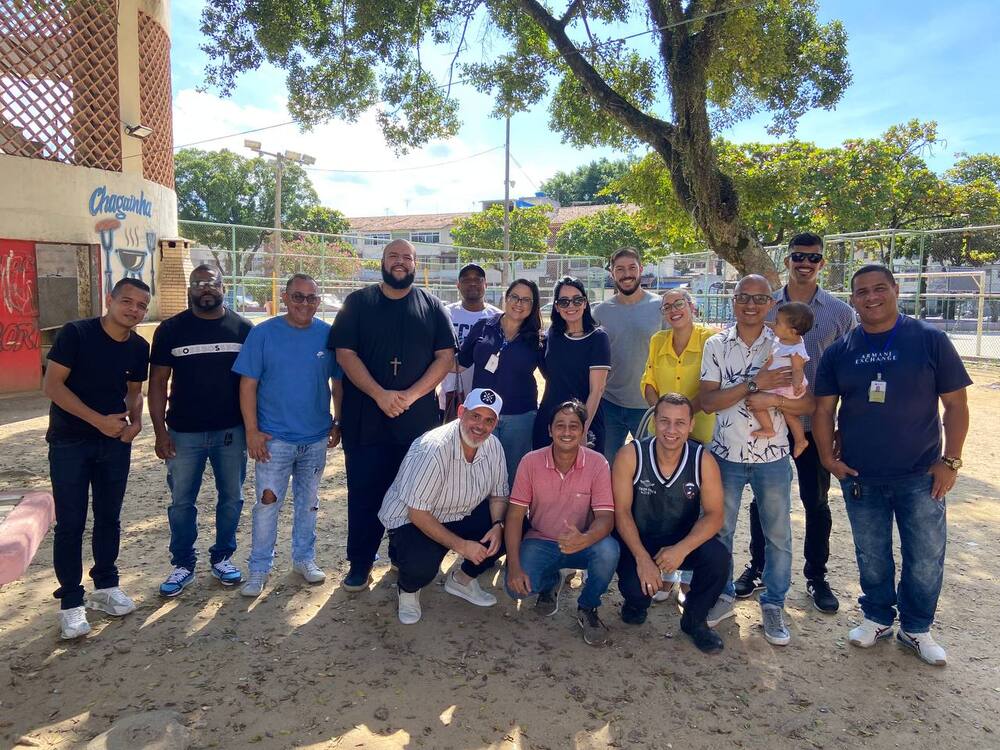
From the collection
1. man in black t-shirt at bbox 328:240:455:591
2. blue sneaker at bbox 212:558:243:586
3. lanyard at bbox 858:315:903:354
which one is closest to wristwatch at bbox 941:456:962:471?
lanyard at bbox 858:315:903:354

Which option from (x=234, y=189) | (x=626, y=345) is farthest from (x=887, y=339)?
(x=234, y=189)

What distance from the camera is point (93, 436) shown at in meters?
3.55

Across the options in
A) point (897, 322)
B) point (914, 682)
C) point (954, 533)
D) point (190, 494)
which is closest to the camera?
point (914, 682)

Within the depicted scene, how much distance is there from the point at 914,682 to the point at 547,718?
1.73m

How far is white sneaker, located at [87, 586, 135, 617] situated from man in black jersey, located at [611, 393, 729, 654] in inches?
106

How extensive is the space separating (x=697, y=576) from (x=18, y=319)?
10.4 m

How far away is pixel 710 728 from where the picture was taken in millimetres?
2828

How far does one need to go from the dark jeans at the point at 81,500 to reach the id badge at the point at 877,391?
3867mm

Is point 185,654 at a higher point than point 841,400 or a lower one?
lower

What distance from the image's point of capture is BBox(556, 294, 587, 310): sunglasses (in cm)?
411

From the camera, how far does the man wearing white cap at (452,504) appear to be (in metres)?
3.65

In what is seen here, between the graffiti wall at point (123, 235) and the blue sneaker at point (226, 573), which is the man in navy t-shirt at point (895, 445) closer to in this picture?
the blue sneaker at point (226, 573)

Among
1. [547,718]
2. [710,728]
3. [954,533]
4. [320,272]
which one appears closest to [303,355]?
[547,718]

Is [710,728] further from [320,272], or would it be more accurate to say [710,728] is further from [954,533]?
[320,272]
